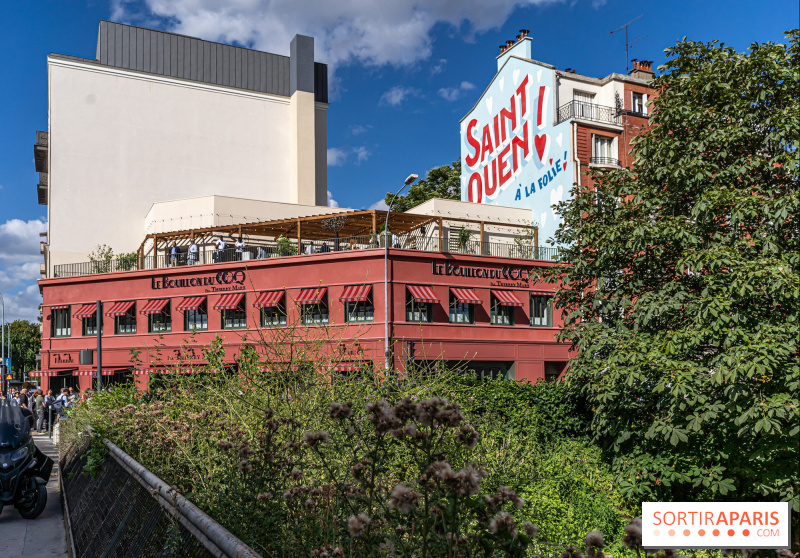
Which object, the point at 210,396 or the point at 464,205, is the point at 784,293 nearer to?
the point at 210,396

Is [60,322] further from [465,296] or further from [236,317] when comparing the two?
[465,296]

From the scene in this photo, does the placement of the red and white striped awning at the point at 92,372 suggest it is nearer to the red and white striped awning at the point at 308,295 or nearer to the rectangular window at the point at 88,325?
the rectangular window at the point at 88,325

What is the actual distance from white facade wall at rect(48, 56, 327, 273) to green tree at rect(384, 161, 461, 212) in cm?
792

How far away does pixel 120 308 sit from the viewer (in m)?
32.5

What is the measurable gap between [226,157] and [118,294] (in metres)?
13.3

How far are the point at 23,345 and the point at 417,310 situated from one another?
72.9m

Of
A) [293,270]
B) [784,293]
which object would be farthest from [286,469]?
[293,270]

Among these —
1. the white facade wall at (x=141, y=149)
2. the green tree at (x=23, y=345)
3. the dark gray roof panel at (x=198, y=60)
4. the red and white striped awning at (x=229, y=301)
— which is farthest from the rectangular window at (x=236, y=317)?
the green tree at (x=23, y=345)

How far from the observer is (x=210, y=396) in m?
7.96

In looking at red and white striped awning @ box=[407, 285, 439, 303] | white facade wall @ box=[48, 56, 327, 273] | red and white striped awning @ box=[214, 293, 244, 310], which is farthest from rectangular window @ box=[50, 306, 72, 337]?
red and white striped awning @ box=[407, 285, 439, 303]

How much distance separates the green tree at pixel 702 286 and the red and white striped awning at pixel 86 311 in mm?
26873

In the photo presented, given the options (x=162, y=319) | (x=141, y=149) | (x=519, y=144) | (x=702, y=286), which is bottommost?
(x=162, y=319)

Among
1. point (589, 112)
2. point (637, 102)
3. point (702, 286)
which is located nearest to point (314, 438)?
point (702, 286)

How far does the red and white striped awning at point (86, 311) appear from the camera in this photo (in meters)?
32.5
